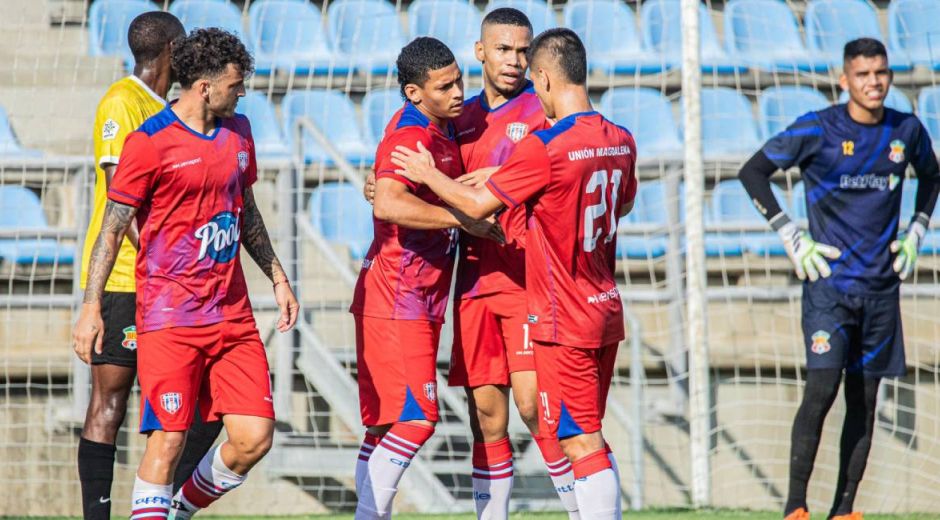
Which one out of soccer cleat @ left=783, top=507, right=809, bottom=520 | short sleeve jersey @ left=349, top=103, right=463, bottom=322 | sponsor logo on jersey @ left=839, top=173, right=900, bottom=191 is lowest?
soccer cleat @ left=783, top=507, right=809, bottom=520

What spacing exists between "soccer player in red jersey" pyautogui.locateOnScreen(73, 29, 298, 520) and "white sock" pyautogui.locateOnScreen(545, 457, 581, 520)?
3.95 ft

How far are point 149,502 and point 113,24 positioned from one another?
6.88 m

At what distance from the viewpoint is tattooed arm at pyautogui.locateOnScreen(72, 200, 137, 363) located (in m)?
3.92

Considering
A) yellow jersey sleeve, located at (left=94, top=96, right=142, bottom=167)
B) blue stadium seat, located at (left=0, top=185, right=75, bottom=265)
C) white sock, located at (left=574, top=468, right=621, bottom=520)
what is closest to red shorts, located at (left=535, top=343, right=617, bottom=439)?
white sock, located at (left=574, top=468, right=621, bottom=520)

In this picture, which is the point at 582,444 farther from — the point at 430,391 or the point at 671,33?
the point at 671,33

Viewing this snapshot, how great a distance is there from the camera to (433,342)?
459cm

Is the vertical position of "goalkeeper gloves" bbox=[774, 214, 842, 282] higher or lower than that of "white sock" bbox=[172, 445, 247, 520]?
higher

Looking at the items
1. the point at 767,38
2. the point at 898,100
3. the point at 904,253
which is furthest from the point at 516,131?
the point at 767,38

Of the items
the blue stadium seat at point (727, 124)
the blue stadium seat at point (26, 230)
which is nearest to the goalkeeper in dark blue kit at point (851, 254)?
the blue stadium seat at point (727, 124)

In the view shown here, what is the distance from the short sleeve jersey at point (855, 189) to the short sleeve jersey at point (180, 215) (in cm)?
279

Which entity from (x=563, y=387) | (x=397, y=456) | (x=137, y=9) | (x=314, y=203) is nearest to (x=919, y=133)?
(x=563, y=387)

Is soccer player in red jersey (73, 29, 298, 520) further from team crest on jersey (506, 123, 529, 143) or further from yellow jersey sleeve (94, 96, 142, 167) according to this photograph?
team crest on jersey (506, 123, 529, 143)

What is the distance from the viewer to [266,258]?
4.54 metres

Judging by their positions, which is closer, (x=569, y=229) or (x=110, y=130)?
(x=569, y=229)
